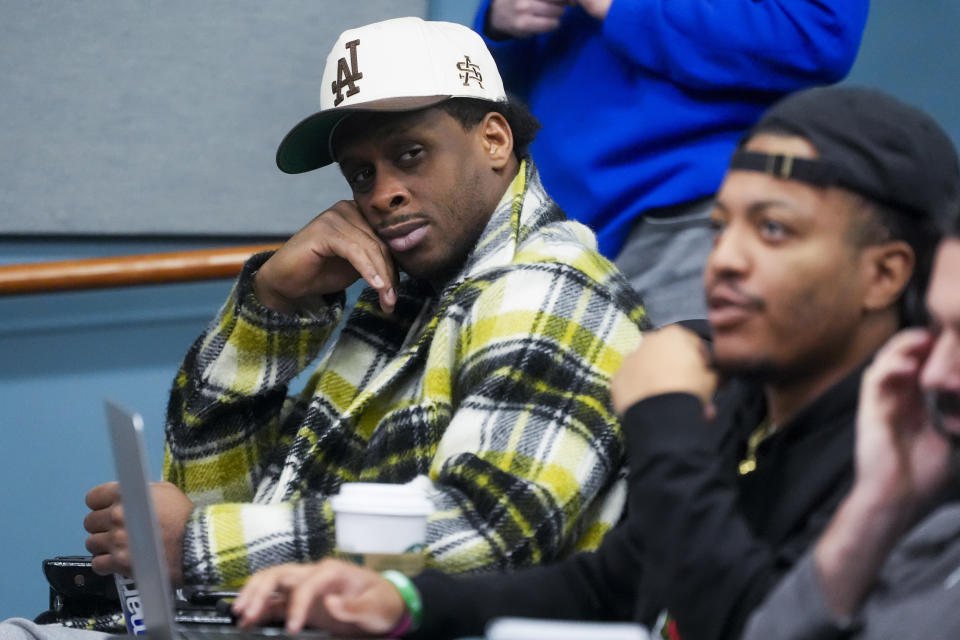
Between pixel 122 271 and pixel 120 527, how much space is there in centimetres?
83

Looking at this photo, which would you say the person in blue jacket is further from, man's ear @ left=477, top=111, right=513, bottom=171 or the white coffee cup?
the white coffee cup

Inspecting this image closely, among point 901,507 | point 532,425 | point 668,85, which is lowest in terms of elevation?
point 532,425

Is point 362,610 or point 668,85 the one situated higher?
point 668,85

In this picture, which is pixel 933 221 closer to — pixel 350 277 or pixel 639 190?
pixel 639 190

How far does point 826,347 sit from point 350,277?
0.92 metres

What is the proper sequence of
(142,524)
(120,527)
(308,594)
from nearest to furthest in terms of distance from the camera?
(142,524) < (308,594) < (120,527)

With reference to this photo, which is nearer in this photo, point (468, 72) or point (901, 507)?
point (901, 507)

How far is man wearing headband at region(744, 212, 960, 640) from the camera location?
724mm

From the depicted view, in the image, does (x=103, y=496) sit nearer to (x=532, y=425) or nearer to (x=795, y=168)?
(x=532, y=425)

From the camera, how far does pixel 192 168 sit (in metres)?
2.27

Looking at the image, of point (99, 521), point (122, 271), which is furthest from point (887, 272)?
point (122, 271)

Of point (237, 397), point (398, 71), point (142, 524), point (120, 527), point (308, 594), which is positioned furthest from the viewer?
point (237, 397)

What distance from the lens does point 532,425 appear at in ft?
4.33

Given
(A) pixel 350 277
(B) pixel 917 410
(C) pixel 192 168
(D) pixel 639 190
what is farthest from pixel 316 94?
(B) pixel 917 410
